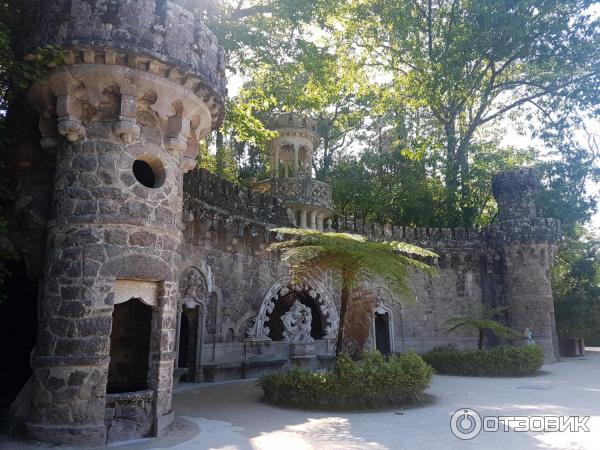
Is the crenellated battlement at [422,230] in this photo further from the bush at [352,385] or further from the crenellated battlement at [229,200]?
the bush at [352,385]

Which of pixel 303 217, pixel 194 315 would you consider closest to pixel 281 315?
pixel 303 217

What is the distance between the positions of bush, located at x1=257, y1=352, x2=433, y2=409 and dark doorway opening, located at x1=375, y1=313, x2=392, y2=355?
9664mm

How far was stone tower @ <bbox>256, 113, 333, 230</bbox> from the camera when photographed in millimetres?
17062

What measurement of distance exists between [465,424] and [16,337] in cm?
831

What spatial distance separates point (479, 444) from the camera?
651 centimetres

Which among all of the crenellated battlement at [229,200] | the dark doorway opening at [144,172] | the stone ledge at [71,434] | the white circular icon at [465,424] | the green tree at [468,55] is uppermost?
the green tree at [468,55]

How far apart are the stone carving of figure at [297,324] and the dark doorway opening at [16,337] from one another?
746cm

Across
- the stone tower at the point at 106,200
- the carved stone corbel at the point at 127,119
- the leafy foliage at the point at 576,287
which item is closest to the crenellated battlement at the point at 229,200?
the stone tower at the point at 106,200

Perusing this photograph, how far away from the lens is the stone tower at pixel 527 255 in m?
19.7

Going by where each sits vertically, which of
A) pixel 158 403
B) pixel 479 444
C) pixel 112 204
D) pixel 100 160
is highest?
pixel 100 160

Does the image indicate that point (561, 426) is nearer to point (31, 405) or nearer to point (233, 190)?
point (31, 405)

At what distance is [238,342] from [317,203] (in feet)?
18.4

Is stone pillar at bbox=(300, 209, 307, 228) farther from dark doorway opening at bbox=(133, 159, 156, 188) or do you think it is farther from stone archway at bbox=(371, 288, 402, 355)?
dark doorway opening at bbox=(133, 159, 156, 188)

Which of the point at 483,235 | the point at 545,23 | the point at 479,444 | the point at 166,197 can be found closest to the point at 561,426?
the point at 479,444
